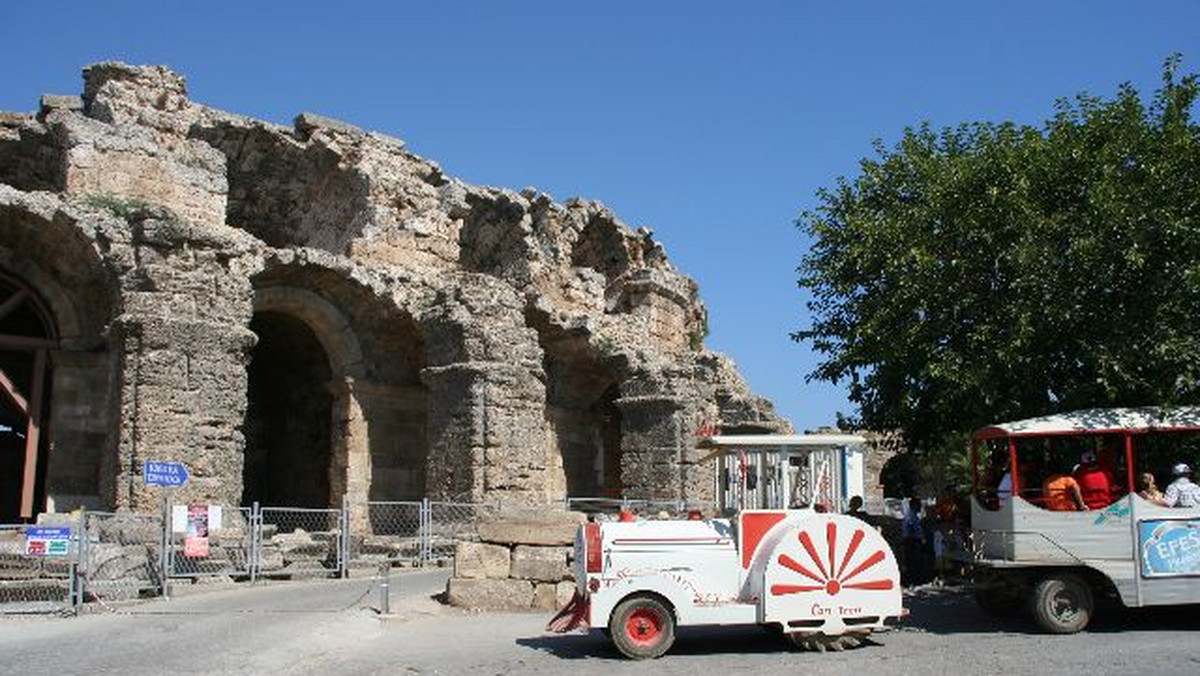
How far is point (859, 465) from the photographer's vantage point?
22.3m

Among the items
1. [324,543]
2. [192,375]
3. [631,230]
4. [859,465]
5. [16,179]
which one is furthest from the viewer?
[631,230]

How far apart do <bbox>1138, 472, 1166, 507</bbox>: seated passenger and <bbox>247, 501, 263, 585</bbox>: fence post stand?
9.76 m

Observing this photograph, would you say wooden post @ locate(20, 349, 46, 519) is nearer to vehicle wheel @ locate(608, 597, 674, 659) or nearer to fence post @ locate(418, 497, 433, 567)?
fence post @ locate(418, 497, 433, 567)

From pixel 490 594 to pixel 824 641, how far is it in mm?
4101

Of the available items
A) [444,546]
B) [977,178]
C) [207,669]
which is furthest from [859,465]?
[207,669]

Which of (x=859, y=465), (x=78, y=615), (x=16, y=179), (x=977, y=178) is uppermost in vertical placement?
(x=16, y=179)

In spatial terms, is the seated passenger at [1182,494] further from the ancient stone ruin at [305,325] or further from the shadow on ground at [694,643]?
the ancient stone ruin at [305,325]

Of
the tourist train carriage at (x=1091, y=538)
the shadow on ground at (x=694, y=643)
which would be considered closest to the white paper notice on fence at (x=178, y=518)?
the shadow on ground at (x=694, y=643)

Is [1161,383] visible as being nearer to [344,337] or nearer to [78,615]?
[78,615]

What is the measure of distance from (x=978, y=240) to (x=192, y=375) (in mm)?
9796

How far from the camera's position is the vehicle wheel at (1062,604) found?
9500mm

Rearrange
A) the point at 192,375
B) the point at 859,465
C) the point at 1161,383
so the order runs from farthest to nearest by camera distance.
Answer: the point at 859,465
the point at 192,375
the point at 1161,383

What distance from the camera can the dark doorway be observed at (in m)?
19.8

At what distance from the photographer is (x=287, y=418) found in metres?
20.5
